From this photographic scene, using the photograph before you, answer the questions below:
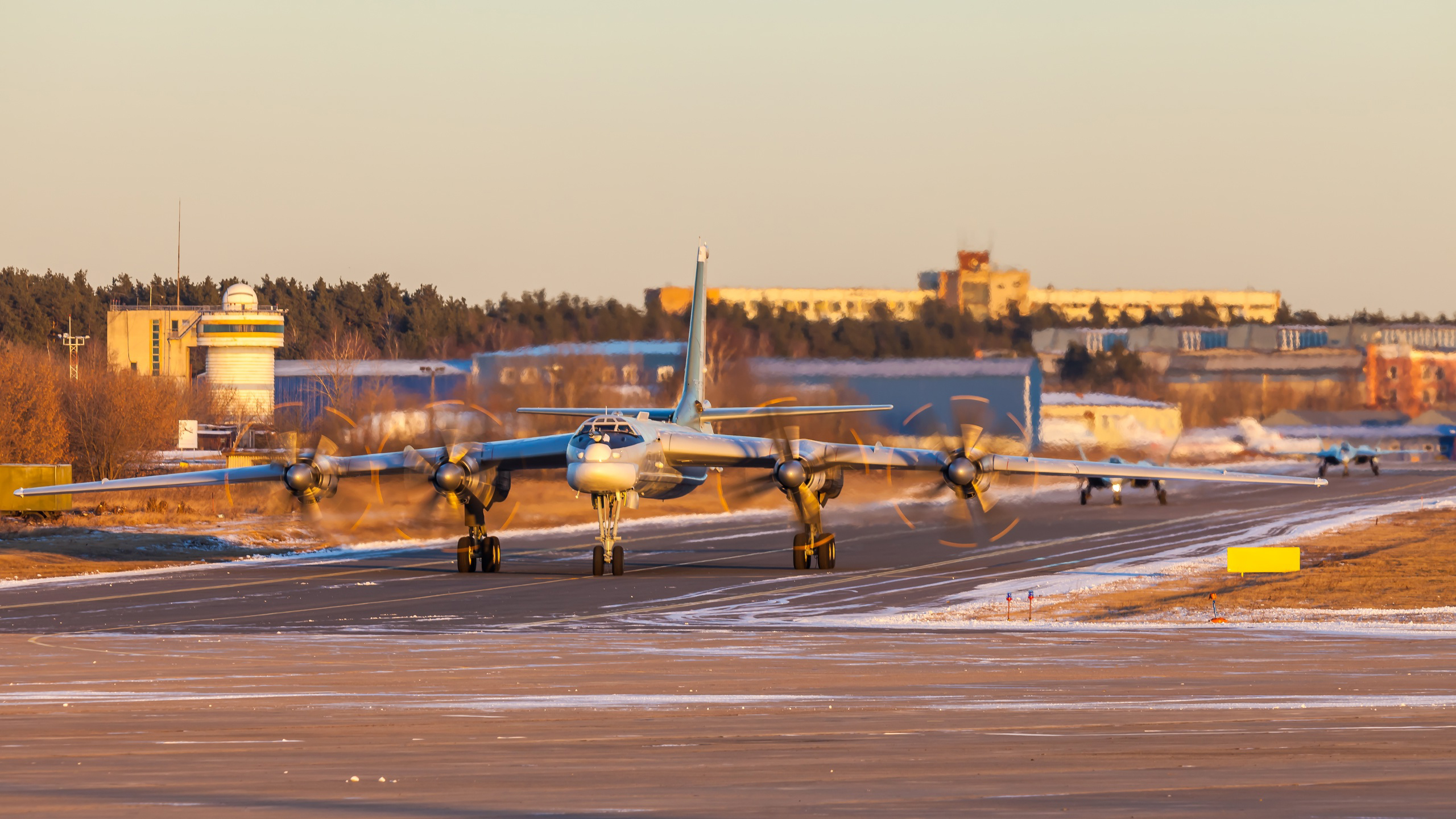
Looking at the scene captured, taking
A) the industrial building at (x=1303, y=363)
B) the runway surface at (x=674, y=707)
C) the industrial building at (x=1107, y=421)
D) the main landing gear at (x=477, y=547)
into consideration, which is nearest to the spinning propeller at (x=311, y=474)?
the runway surface at (x=674, y=707)

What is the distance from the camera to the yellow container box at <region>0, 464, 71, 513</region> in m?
56.7

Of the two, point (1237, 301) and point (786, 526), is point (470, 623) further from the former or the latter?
point (1237, 301)

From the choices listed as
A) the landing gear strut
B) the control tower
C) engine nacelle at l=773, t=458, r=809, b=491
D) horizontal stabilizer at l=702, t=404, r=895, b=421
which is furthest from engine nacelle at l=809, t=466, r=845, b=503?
the control tower

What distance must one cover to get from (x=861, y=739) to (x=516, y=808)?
4.89 metres

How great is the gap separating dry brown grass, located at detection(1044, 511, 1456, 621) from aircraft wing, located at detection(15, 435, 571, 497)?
45.9ft

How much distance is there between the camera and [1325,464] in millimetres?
106000

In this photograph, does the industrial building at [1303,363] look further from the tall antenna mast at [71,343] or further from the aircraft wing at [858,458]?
the tall antenna mast at [71,343]

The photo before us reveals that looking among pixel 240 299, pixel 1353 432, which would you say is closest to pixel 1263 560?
pixel 1353 432

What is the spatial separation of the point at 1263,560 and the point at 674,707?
2208 centimetres

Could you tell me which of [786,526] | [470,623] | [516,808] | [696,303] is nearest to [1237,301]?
[786,526]

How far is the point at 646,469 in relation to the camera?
4050 centimetres

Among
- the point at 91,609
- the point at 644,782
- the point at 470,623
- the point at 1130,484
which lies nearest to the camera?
the point at 644,782

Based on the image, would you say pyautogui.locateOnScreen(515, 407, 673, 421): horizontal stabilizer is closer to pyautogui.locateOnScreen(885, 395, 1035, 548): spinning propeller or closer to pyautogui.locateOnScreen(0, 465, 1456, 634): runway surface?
pyautogui.locateOnScreen(0, 465, 1456, 634): runway surface

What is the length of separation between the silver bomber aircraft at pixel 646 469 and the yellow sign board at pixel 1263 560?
119 inches
